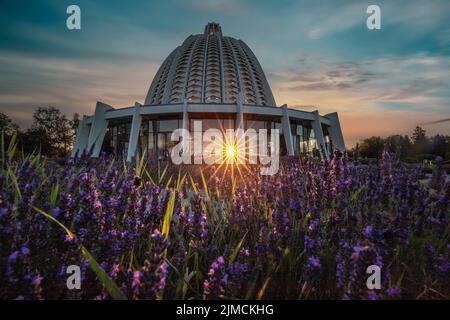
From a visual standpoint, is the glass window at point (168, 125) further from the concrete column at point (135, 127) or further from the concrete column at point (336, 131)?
the concrete column at point (336, 131)

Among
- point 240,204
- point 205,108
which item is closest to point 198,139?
point 205,108

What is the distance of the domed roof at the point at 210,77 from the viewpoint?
55.3 metres

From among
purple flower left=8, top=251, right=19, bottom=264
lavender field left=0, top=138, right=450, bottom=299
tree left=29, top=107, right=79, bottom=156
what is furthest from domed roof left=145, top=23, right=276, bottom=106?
purple flower left=8, top=251, right=19, bottom=264

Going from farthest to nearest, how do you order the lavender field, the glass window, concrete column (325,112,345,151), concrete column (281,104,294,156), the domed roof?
the domed roof < concrete column (325,112,345,151) < the glass window < concrete column (281,104,294,156) < the lavender field

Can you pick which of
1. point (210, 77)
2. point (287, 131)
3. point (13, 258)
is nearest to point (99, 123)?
point (287, 131)

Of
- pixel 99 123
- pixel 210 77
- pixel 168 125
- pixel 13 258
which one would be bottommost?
pixel 13 258

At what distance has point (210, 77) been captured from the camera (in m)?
56.8

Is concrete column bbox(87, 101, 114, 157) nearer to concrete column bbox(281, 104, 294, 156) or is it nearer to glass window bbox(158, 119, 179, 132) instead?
glass window bbox(158, 119, 179, 132)

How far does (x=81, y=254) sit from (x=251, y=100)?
5678cm

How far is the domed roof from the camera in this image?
181ft

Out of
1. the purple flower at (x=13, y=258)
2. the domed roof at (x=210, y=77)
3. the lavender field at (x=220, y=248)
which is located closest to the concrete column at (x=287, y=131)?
the domed roof at (x=210, y=77)

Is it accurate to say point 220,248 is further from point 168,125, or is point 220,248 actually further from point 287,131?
point 168,125

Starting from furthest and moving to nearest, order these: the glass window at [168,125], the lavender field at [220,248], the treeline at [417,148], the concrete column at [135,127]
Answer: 1. the glass window at [168,125]
2. the concrete column at [135,127]
3. the treeline at [417,148]
4. the lavender field at [220,248]

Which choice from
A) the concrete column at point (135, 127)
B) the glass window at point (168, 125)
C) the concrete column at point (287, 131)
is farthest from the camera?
the glass window at point (168, 125)
